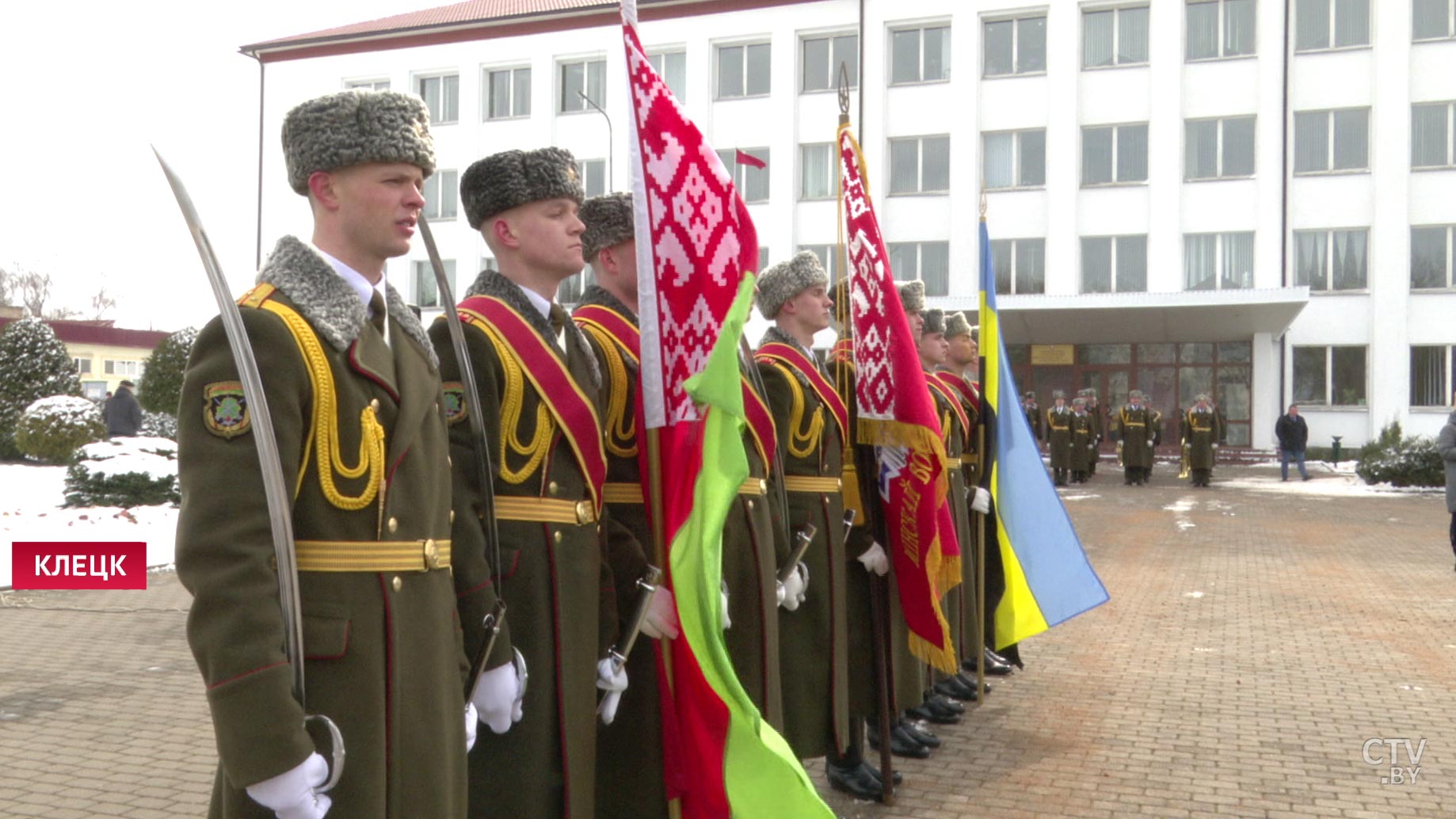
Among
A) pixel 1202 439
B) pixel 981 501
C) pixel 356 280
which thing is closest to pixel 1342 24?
pixel 1202 439

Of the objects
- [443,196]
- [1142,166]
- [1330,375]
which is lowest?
[1330,375]

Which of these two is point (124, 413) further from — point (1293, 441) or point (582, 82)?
point (1293, 441)

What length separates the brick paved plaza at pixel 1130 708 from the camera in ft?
17.8

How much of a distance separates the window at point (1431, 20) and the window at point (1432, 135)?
1640 mm

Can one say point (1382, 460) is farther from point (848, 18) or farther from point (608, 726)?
point (608, 726)

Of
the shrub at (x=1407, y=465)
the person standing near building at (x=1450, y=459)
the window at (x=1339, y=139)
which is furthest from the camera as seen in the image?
the window at (x=1339, y=139)

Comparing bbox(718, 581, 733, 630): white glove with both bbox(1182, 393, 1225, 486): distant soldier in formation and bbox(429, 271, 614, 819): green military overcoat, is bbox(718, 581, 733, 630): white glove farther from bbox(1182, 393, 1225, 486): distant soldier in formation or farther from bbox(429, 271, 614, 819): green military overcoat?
bbox(1182, 393, 1225, 486): distant soldier in formation

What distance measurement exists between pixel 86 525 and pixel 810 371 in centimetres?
1192

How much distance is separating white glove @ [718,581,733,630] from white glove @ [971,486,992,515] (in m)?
3.31

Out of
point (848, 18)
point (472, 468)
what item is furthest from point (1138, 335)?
point (472, 468)

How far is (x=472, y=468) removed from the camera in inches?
123

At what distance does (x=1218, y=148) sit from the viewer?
108 ft

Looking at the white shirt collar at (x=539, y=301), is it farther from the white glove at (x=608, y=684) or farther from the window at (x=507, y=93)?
the window at (x=507, y=93)

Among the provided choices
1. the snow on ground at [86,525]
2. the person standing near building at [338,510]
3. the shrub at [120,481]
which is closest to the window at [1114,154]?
the shrub at [120,481]
